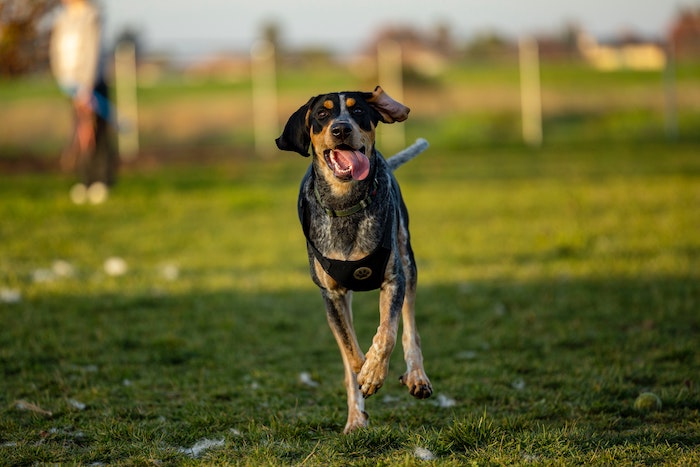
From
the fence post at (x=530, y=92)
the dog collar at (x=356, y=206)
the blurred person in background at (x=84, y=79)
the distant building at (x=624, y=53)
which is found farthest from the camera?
the distant building at (x=624, y=53)

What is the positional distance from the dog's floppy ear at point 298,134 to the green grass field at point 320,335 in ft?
4.87

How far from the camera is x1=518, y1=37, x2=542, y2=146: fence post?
1040 inches

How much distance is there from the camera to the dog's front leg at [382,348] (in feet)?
15.0

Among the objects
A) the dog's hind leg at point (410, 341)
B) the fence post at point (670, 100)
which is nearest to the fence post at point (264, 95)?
the fence post at point (670, 100)

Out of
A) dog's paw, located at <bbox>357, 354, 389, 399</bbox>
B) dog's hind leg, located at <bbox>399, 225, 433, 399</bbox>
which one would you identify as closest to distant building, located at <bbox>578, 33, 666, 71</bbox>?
dog's hind leg, located at <bbox>399, 225, 433, 399</bbox>

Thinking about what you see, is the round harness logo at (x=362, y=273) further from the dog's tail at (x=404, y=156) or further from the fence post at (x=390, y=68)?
the fence post at (x=390, y=68)

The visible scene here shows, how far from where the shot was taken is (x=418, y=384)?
4637 mm

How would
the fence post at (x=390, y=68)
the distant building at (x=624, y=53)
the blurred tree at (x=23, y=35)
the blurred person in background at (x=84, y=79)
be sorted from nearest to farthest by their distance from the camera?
the blurred person in background at (x=84, y=79)
the blurred tree at (x=23, y=35)
the fence post at (x=390, y=68)
the distant building at (x=624, y=53)

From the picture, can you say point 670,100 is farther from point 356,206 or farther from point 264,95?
point 356,206

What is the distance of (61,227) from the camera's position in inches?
477

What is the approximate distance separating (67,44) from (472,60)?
20.1 meters

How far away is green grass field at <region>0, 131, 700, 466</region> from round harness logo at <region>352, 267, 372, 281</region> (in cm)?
A: 76

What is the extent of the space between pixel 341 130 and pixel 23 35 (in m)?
12.4

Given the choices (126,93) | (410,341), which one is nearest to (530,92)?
(126,93)
